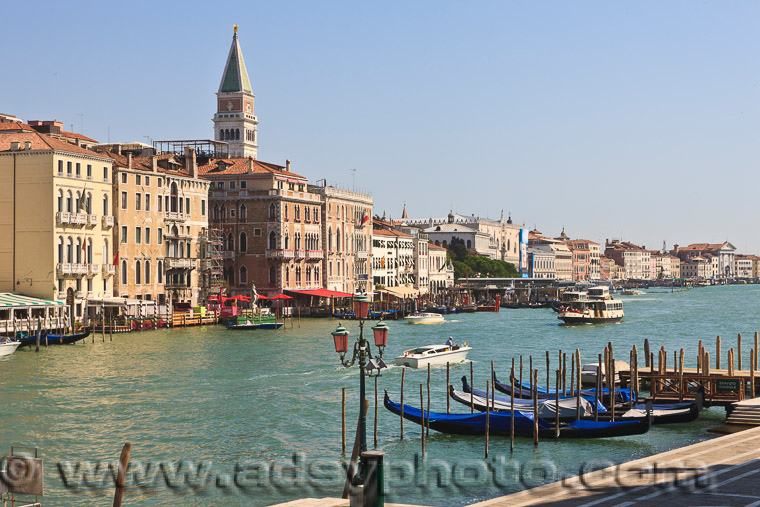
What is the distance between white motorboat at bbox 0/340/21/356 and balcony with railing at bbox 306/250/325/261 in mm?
27004

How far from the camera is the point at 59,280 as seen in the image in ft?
138

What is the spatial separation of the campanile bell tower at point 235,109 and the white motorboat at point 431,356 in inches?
1960

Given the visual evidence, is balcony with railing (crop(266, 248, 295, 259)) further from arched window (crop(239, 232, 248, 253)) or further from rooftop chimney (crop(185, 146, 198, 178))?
rooftop chimney (crop(185, 146, 198, 178))

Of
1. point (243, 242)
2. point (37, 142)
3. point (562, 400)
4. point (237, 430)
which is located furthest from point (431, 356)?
point (243, 242)

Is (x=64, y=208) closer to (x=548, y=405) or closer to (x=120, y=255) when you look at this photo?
(x=120, y=255)

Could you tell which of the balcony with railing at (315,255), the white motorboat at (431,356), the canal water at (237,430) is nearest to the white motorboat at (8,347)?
the canal water at (237,430)

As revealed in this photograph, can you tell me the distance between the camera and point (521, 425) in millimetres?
19500

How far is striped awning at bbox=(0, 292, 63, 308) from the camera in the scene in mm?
38344

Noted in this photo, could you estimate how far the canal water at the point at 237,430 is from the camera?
15.9 meters

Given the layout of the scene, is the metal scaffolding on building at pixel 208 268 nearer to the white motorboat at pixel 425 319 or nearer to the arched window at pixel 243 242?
the arched window at pixel 243 242

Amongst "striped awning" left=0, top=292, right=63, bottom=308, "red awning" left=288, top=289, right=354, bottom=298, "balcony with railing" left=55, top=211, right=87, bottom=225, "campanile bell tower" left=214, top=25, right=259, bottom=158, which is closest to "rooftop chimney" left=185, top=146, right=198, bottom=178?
"red awning" left=288, top=289, right=354, bottom=298

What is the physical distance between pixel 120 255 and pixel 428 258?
39.8 m

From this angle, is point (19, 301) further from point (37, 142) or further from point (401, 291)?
point (401, 291)

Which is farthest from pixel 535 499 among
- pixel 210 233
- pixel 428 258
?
pixel 428 258
